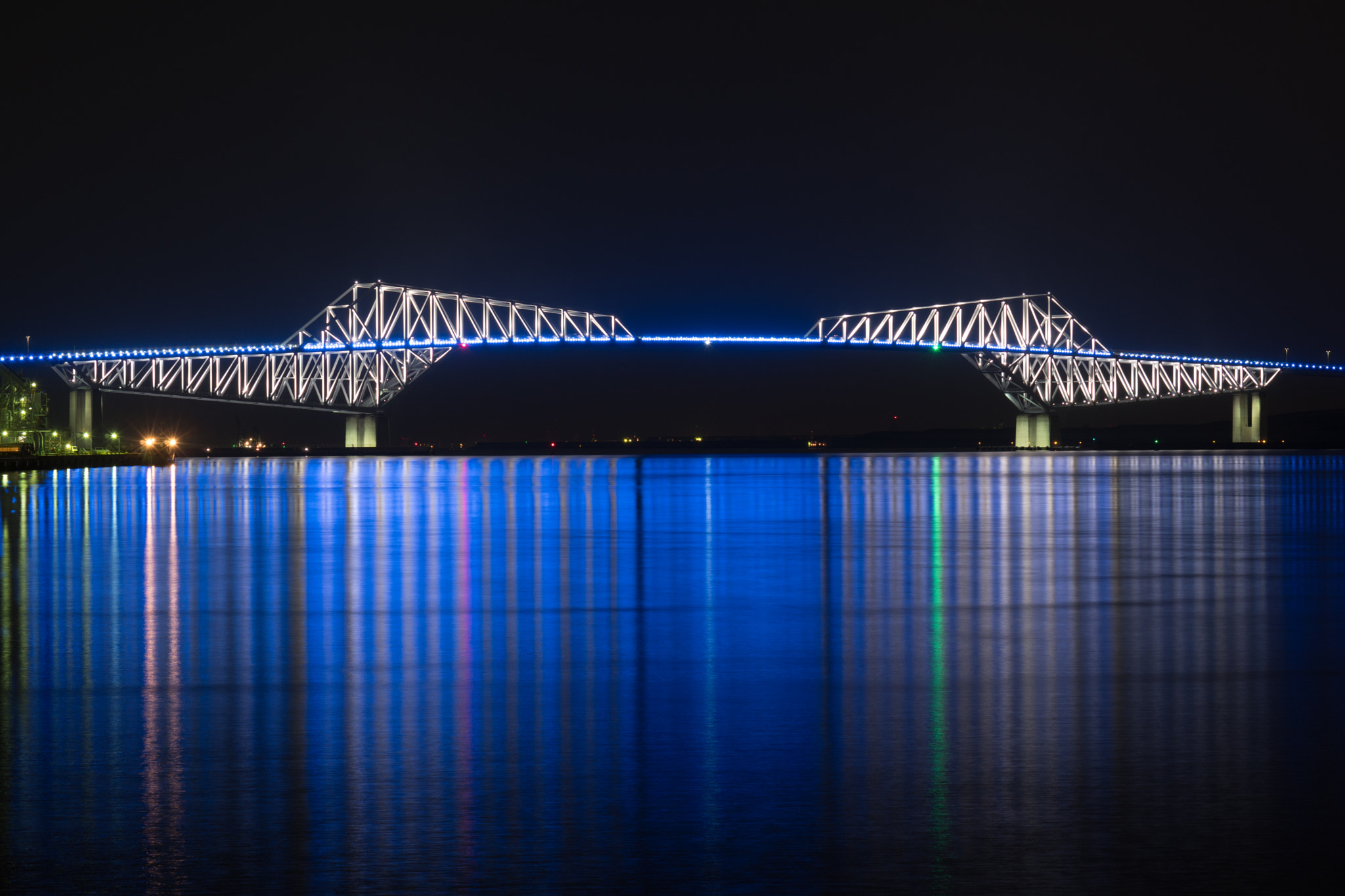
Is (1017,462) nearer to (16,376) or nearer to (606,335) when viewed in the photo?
(606,335)

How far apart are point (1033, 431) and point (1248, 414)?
22421 millimetres

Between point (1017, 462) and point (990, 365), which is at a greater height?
point (990, 365)

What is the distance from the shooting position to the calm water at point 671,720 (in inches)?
190

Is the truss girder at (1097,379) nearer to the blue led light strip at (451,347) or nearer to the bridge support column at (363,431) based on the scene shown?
the blue led light strip at (451,347)

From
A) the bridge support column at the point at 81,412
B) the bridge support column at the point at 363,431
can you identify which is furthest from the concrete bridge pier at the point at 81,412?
the bridge support column at the point at 363,431

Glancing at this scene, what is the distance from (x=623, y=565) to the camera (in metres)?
16.2

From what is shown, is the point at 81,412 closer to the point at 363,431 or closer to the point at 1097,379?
the point at 363,431

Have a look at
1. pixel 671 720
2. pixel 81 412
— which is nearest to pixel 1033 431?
pixel 81 412

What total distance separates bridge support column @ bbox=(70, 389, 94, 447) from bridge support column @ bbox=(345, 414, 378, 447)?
19482mm

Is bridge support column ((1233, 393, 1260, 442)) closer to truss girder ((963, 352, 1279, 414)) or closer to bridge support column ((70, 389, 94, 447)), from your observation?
truss girder ((963, 352, 1279, 414))

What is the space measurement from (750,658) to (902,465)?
61793 millimetres

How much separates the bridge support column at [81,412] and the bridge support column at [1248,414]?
317ft

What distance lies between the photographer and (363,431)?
118m

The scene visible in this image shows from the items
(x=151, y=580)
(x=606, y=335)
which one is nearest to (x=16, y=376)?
(x=606, y=335)
